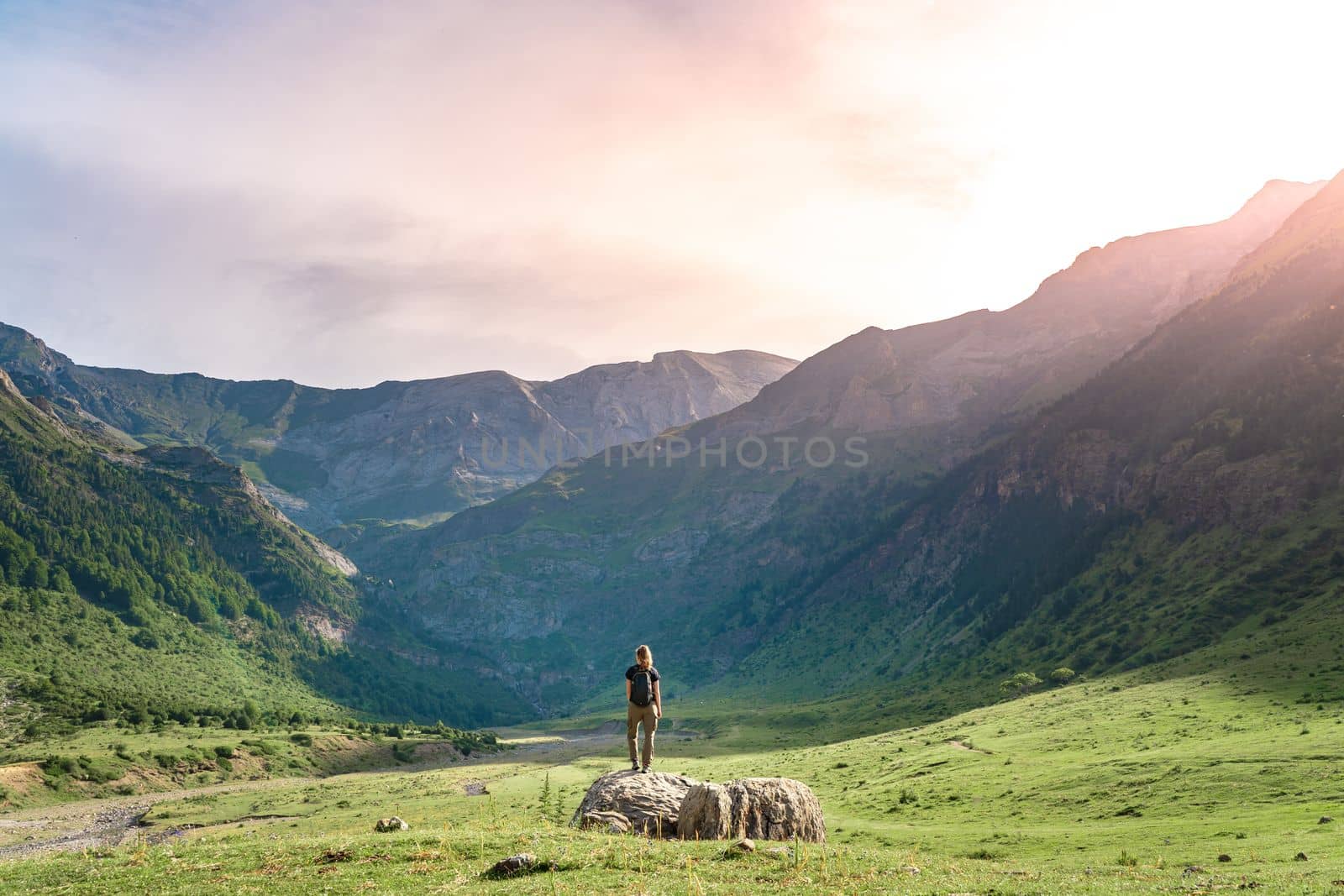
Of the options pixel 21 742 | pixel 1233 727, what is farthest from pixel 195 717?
pixel 1233 727

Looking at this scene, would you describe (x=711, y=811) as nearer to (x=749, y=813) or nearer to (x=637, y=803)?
(x=749, y=813)

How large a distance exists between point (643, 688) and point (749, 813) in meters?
6.88

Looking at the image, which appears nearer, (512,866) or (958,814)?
(512,866)

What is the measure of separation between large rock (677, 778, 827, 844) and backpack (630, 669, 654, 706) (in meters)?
4.29

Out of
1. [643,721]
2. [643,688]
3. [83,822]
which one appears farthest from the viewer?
[83,822]

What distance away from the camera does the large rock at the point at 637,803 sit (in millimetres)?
36344

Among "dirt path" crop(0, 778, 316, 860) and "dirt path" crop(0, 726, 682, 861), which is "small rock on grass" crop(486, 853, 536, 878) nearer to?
"dirt path" crop(0, 726, 682, 861)

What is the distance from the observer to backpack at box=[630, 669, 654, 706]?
38.3m

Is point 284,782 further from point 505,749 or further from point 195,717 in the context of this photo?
point 505,749

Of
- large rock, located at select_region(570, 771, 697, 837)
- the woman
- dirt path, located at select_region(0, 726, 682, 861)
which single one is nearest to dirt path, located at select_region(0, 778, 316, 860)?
dirt path, located at select_region(0, 726, 682, 861)

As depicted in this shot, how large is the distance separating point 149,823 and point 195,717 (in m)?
77.3

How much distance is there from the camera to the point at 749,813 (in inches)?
1419

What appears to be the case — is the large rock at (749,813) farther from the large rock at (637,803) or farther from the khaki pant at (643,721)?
the khaki pant at (643,721)

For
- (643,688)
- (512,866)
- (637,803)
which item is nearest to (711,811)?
(637,803)
